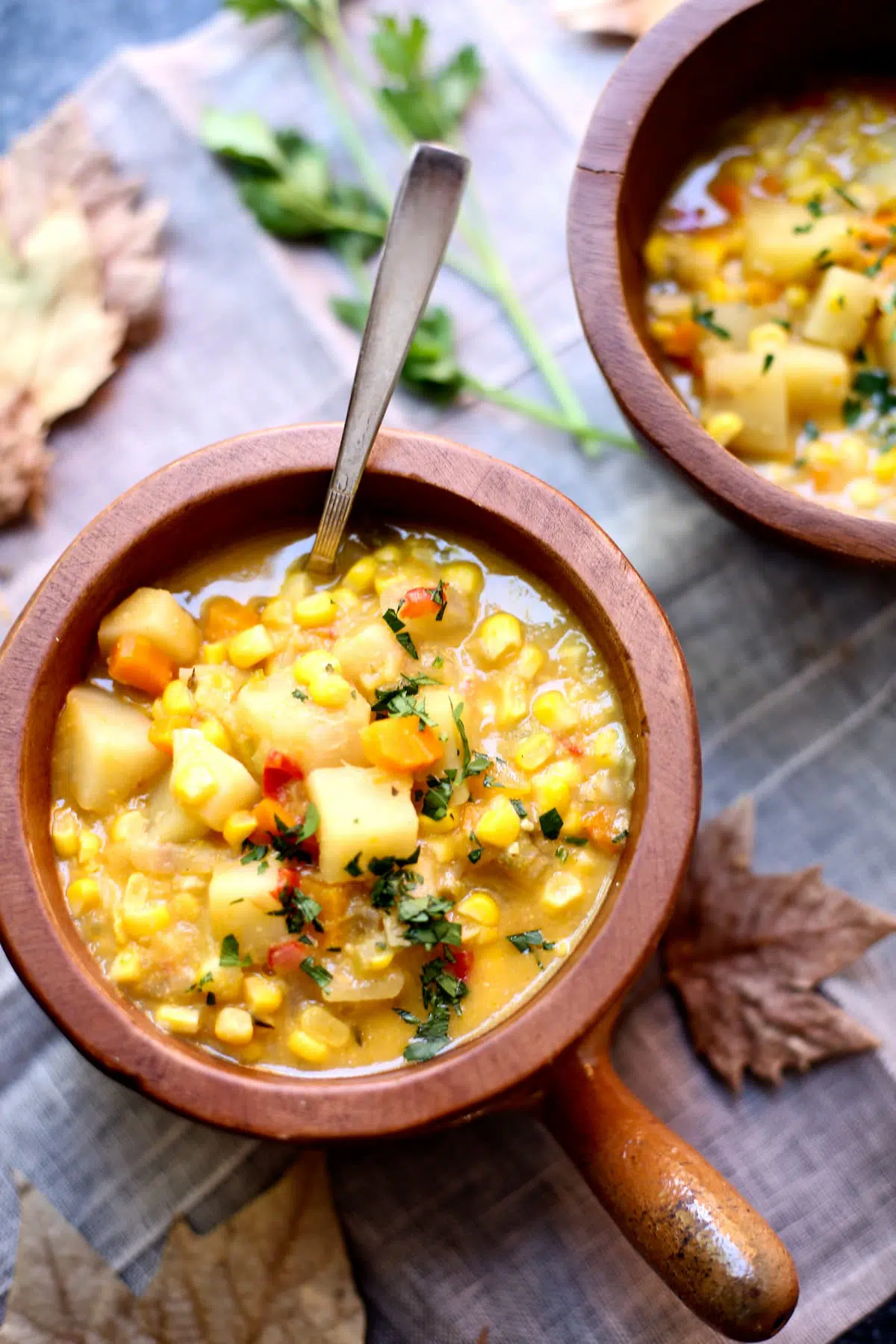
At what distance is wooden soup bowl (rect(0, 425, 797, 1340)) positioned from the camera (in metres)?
2.24

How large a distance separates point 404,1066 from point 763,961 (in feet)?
3.52

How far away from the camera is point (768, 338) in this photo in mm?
2920

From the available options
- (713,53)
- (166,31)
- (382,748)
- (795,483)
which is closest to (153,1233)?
(382,748)

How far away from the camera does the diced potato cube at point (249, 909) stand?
2.37 meters

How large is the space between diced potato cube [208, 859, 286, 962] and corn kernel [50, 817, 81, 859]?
335 mm

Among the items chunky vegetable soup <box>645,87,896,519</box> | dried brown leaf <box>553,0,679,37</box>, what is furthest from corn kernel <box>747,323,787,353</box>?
dried brown leaf <box>553,0,679,37</box>

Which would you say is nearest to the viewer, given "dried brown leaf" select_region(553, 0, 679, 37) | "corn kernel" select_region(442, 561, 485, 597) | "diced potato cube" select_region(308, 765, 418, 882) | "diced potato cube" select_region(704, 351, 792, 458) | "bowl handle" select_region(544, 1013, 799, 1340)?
"bowl handle" select_region(544, 1013, 799, 1340)

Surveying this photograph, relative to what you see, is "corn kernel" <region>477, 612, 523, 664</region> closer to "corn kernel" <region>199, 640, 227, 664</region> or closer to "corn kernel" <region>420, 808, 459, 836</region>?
"corn kernel" <region>420, 808, 459, 836</region>

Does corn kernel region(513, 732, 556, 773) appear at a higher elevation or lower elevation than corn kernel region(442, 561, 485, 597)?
lower

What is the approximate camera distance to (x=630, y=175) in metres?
2.74

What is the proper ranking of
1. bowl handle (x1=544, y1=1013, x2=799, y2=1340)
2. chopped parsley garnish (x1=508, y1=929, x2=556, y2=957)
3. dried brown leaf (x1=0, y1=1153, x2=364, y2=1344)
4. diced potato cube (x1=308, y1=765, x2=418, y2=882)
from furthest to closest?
dried brown leaf (x1=0, y1=1153, x2=364, y2=1344)
chopped parsley garnish (x1=508, y1=929, x2=556, y2=957)
diced potato cube (x1=308, y1=765, x2=418, y2=882)
bowl handle (x1=544, y1=1013, x2=799, y2=1340)

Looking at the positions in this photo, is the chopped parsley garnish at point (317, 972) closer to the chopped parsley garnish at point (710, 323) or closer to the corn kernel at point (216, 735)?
the corn kernel at point (216, 735)

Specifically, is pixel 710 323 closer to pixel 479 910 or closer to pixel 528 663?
pixel 528 663

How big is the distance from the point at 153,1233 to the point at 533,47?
3.34 meters
